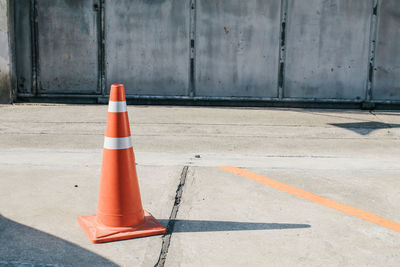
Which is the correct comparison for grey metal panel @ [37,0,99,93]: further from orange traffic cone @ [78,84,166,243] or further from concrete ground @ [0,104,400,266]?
orange traffic cone @ [78,84,166,243]

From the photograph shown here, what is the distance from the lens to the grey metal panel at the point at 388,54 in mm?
8867

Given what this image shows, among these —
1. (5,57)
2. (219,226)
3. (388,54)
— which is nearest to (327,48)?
(388,54)

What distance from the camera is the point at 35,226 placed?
2936 mm

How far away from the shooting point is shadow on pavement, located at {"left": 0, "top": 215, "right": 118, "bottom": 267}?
2469mm

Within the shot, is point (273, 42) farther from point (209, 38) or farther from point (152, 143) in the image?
point (152, 143)

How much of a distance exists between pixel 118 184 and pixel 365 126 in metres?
5.06

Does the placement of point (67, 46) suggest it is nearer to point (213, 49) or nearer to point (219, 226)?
point (213, 49)

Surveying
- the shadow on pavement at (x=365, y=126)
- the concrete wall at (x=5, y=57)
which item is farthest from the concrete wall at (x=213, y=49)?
the shadow on pavement at (x=365, y=126)

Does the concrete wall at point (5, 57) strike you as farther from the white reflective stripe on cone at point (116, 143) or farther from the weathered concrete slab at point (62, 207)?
the white reflective stripe on cone at point (116, 143)

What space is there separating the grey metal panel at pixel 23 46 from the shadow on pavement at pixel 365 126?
5.69m

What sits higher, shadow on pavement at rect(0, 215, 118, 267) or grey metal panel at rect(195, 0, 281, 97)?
grey metal panel at rect(195, 0, 281, 97)

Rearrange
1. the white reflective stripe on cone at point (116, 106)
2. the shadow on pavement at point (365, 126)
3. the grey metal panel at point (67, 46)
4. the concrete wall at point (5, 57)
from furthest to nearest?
the grey metal panel at point (67, 46)
the concrete wall at point (5, 57)
the shadow on pavement at point (365, 126)
the white reflective stripe on cone at point (116, 106)

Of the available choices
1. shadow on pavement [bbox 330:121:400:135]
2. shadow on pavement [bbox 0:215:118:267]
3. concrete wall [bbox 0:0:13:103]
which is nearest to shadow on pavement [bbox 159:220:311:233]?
shadow on pavement [bbox 0:215:118:267]

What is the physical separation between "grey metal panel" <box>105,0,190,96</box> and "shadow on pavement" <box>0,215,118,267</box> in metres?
6.46
